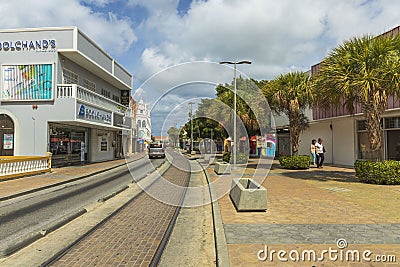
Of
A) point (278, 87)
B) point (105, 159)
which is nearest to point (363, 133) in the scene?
point (278, 87)

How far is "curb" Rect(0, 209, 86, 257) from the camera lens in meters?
5.43

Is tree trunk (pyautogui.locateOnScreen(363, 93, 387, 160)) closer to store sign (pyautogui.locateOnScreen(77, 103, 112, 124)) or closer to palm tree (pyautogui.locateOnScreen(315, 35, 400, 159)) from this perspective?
palm tree (pyautogui.locateOnScreen(315, 35, 400, 159))

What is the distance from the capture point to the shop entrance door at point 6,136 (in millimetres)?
20266

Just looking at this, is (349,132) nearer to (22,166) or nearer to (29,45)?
(22,166)

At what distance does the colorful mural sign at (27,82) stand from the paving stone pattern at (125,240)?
14.1 meters

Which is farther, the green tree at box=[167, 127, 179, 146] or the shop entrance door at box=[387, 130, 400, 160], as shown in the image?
the green tree at box=[167, 127, 179, 146]

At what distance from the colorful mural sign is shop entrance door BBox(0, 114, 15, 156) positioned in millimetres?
1381

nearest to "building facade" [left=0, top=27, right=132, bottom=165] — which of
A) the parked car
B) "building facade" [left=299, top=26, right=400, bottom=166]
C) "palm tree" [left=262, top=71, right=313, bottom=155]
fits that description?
"palm tree" [left=262, top=71, right=313, bottom=155]

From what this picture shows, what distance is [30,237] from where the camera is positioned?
6.02 m

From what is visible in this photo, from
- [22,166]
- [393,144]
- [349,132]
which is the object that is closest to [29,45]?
[22,166]

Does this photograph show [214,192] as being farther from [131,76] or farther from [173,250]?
[131,76]

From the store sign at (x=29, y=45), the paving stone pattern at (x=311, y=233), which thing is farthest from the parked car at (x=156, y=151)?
the paving stone pattern at (x=311, y=233)

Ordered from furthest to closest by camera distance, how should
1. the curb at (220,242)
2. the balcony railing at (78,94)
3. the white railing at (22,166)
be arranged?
1. the balcony railing at (78,94)
2. the white railing at (22,166)
3. the curb at (220,242)

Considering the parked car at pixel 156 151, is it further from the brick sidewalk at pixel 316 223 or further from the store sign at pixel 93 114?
the brick sidewalk at pixel 316 223
